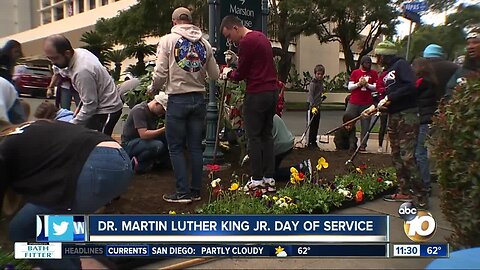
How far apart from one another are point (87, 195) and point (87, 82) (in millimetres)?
1679

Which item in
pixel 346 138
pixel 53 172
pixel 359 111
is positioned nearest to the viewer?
pixel 53 172

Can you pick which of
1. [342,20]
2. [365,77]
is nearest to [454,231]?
[365,77]

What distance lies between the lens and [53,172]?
7.20ft

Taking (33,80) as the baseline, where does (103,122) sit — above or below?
below

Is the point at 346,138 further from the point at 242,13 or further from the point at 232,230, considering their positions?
A: the point at 232,230

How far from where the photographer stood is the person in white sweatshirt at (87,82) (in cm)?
351

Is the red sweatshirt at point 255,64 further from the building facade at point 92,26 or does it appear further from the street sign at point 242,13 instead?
the building facade at point 92,26

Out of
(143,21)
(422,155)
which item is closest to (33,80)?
(422,155)

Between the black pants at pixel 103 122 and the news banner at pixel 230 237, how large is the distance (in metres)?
1.62

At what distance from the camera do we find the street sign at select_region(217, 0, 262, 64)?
5660mm

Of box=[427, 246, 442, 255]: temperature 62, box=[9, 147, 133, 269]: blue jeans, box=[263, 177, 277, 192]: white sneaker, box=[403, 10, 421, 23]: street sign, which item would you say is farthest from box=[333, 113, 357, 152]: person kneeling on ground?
box=[9, 147, 133, 269]: blue jeans

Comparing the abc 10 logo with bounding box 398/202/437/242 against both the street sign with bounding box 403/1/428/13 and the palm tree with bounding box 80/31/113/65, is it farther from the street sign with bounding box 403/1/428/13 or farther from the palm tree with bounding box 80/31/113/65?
the palm tree with bounding box 80/31/113/65

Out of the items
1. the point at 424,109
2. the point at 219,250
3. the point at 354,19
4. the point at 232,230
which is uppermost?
the point at 354,19

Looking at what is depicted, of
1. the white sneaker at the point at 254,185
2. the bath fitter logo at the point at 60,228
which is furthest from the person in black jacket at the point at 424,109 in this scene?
the bath fitter logo at the point at 60,228
